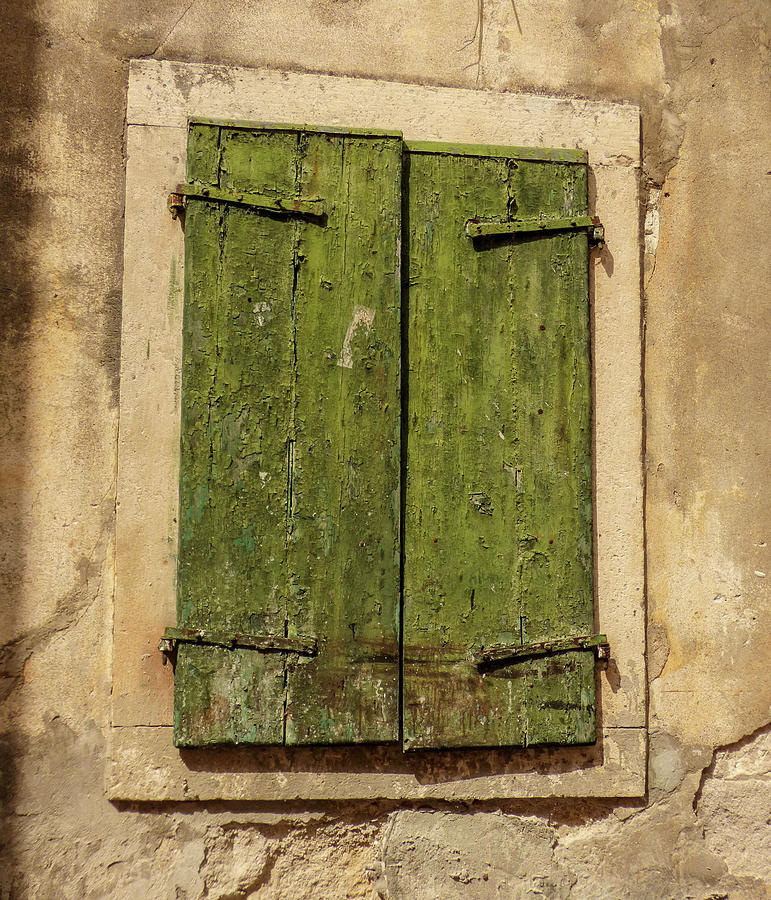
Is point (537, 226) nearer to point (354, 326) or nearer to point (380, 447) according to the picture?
point (354, 326)

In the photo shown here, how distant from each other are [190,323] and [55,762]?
135 cm

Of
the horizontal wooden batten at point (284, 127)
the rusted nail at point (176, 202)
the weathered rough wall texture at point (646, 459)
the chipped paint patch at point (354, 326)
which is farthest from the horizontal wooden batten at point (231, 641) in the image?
the horizontal wooden batten at point (284, 127)

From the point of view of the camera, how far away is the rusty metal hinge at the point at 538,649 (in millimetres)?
2305

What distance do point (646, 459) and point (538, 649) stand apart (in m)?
0.73

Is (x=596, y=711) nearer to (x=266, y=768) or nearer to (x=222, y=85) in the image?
(x=266, y=768)

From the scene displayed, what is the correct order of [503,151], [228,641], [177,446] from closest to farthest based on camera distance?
1. [228,641]
2. [177,446]
3. [503,151]

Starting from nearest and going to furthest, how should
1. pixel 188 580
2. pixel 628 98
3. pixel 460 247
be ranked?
pixel 188 580
pixel 460 247
pixel 628 98

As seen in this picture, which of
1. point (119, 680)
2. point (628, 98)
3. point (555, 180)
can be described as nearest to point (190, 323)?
point (119, 680)

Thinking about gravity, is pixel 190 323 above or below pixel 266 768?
above

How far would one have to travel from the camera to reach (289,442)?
2.30 m

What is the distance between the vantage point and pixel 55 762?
7.39 feet

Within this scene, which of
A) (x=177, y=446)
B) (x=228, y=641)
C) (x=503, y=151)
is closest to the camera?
(x=228, y=641)

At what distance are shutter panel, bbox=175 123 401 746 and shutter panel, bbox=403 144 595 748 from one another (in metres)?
0.10

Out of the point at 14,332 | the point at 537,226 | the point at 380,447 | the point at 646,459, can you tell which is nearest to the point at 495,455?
the point at 380,447
